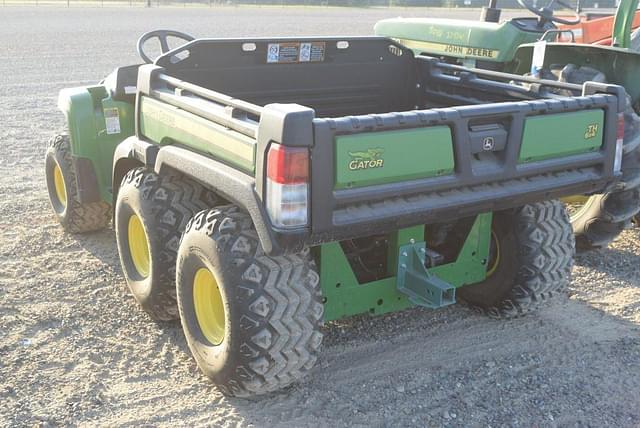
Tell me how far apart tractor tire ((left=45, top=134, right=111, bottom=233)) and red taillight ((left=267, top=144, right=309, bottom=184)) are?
274 cm

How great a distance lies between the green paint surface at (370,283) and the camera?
3.74 m

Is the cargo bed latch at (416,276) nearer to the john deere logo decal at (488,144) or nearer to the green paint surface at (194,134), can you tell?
the john deere logo decal at (488,144)

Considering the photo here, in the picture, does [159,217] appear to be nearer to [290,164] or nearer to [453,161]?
[290,164]

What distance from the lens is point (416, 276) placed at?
3846 mm

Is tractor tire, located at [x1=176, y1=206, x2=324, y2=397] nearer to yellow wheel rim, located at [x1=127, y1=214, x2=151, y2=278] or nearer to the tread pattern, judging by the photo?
yellow wheel rim, located at [x1=127, y1=214, x2=151, y2=278]

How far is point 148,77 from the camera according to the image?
13.4ft

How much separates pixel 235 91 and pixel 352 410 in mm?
2090

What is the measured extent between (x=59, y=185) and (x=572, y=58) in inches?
155

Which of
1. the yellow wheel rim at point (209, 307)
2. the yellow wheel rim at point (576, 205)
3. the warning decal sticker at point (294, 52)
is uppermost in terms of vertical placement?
the warning decal sticker at point (294, 52)

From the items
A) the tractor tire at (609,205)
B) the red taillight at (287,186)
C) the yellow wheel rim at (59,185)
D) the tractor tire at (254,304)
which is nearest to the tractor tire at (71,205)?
the yellow wheel rim at (59,185)

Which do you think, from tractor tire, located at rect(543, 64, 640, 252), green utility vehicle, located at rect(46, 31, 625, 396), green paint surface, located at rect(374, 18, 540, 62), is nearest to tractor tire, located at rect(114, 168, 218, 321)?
green utility vehicle, located at rect(46, 31, 625, 396)

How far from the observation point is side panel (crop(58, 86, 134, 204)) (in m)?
5.09

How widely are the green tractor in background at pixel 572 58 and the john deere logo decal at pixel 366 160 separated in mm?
1722

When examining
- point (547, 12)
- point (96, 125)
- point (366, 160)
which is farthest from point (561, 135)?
point (547, 12)
